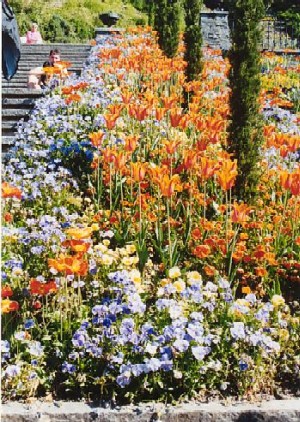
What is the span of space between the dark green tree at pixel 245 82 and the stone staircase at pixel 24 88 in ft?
10.0

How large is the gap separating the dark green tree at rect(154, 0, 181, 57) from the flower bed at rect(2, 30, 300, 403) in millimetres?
5527

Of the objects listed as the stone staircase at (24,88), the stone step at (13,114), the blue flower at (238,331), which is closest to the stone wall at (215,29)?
the stone staircase at (24,88)

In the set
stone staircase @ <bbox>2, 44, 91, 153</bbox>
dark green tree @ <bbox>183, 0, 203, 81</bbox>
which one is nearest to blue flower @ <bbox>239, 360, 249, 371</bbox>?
stone staircase @ <bbox>2, 44, 91, 153</bbox>

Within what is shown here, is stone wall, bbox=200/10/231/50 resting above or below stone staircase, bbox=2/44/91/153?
above

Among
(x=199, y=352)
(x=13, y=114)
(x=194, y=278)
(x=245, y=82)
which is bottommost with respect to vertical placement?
(x=199, y=352)

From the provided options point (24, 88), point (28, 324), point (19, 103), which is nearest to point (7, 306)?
point (28, 324)

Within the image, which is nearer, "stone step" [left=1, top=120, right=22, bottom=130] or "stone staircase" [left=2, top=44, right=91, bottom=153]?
"stone step" [left=1, top=120, right=22, bottom=130]

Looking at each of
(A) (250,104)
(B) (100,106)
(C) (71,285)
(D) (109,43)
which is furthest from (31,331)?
(D) (109,43)

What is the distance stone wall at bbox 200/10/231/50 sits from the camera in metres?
16.4

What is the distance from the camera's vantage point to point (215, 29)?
54.1 feet

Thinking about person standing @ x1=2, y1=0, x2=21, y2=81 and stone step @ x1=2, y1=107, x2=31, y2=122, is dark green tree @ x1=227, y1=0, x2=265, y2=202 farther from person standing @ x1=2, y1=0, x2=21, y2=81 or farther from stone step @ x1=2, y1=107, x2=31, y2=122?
stone step @ x1=2, y1=107, x2=31, y2=122

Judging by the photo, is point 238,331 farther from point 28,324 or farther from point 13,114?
point 13,114

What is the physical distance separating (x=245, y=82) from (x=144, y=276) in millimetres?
2248

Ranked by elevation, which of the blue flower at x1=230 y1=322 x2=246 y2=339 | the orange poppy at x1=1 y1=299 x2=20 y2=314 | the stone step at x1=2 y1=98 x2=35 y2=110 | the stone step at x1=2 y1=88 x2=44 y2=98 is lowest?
the blue flower at x1=230 y1=322 x2=246 y2=339
